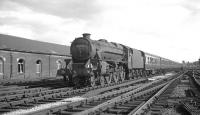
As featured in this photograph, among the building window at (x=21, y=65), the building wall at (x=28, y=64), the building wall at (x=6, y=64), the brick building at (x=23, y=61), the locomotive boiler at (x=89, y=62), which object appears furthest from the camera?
the building window at (x=21, y=65)

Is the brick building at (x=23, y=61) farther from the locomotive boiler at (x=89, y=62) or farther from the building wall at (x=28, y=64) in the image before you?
the locomotive boiler at (x=89, y=62)

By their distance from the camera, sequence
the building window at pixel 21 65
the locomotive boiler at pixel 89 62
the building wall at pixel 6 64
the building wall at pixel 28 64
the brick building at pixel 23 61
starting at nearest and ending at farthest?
the locomotive boiler at pixel 89 62, the building wall at pixel 6 64, the brick building at pixel 23 61, the building wall at pixel 28 64, the building window at pixel 21 65

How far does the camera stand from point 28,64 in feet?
87.3

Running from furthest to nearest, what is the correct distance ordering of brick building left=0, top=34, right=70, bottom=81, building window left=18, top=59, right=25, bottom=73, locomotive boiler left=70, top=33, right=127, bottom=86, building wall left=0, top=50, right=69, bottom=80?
building window left=18, top=59, right=25, bottom=73 < building wall left=0, top=50, right=69, bottom=80 < brick building left=0, top=34, right=70, bottom=81 < locomotive boiler left=70, top=33, right=127, bottom=86

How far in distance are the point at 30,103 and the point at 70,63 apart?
22.6ft

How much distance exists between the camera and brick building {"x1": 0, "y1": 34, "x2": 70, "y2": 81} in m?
23.4

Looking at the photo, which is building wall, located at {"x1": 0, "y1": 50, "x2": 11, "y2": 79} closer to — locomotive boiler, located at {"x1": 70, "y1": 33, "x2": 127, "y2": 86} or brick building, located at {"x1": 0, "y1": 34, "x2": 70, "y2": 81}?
brick building, located at {"x1": 0, "y1": 34, "x2": 70, "y2": 81}

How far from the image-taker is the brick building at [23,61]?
2342 cm

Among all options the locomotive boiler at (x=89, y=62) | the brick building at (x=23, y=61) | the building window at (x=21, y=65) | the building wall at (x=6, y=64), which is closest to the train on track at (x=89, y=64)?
the locomotive boiler at (x=89, y=62)

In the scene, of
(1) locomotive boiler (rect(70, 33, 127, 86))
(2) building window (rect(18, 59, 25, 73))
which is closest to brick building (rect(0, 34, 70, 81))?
(2) building window (rect(18, 59, 25, 73))

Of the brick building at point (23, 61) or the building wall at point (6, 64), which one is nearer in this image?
the building wall at point (6, 64)

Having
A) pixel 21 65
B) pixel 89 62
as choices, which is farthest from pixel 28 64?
pixel 89 62

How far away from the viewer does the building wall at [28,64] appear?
23547mm

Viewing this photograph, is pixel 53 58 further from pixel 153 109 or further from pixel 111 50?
pixel 153 109
